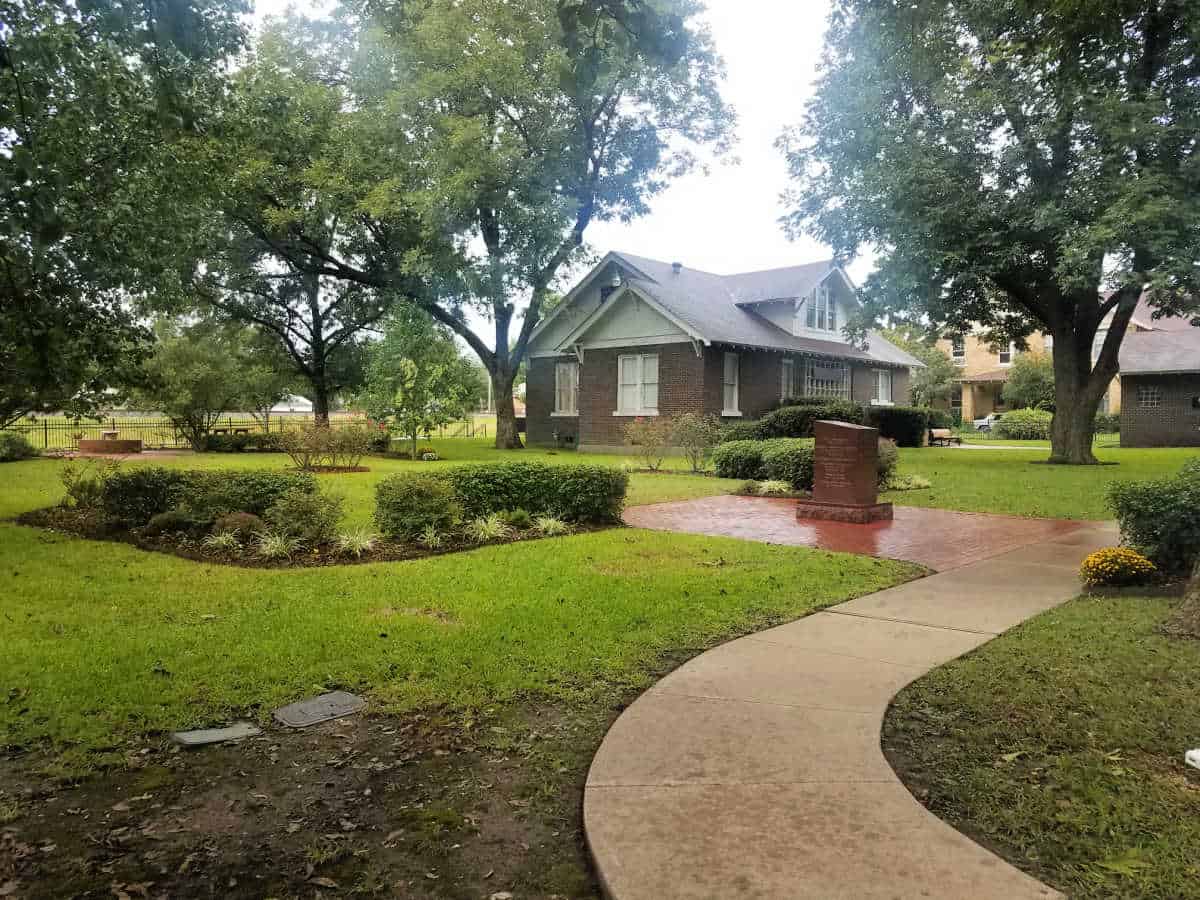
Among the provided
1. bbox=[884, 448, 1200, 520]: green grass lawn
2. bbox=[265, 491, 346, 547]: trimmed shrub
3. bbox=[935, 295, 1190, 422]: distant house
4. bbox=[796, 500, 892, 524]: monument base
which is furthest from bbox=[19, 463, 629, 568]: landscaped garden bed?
bbox=[935, 295, 1190, 422]: distant house

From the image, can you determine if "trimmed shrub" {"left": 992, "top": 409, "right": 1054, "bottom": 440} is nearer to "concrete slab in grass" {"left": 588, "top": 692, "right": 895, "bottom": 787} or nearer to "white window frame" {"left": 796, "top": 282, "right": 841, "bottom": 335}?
"white window frame" {"left": 796, "top": 282, "right": 841, "bottom": 335}

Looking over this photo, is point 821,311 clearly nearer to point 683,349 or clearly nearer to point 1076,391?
Result: point 683,349

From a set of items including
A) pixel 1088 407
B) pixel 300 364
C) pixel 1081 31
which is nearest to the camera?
pixel 1081 31

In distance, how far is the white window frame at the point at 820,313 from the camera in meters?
30.0

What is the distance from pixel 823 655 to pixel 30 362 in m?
4.90

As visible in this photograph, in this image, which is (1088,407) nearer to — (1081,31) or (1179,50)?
(1179,50)

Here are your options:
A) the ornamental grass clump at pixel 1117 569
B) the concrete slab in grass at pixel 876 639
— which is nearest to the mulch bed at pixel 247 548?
the concrete slab in grass at pixel 876 639

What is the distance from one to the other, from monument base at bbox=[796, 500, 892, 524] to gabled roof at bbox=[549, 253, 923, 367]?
12.7m

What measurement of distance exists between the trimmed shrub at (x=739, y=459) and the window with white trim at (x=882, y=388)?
722 inches

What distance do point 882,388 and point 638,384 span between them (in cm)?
1320

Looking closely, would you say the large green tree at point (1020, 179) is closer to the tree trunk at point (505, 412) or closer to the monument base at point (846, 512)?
the monument base at point (846, 512)

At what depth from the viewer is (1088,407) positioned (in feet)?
74.7

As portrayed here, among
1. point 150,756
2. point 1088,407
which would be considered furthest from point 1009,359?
point 150,756

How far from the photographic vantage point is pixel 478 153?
2356cm
